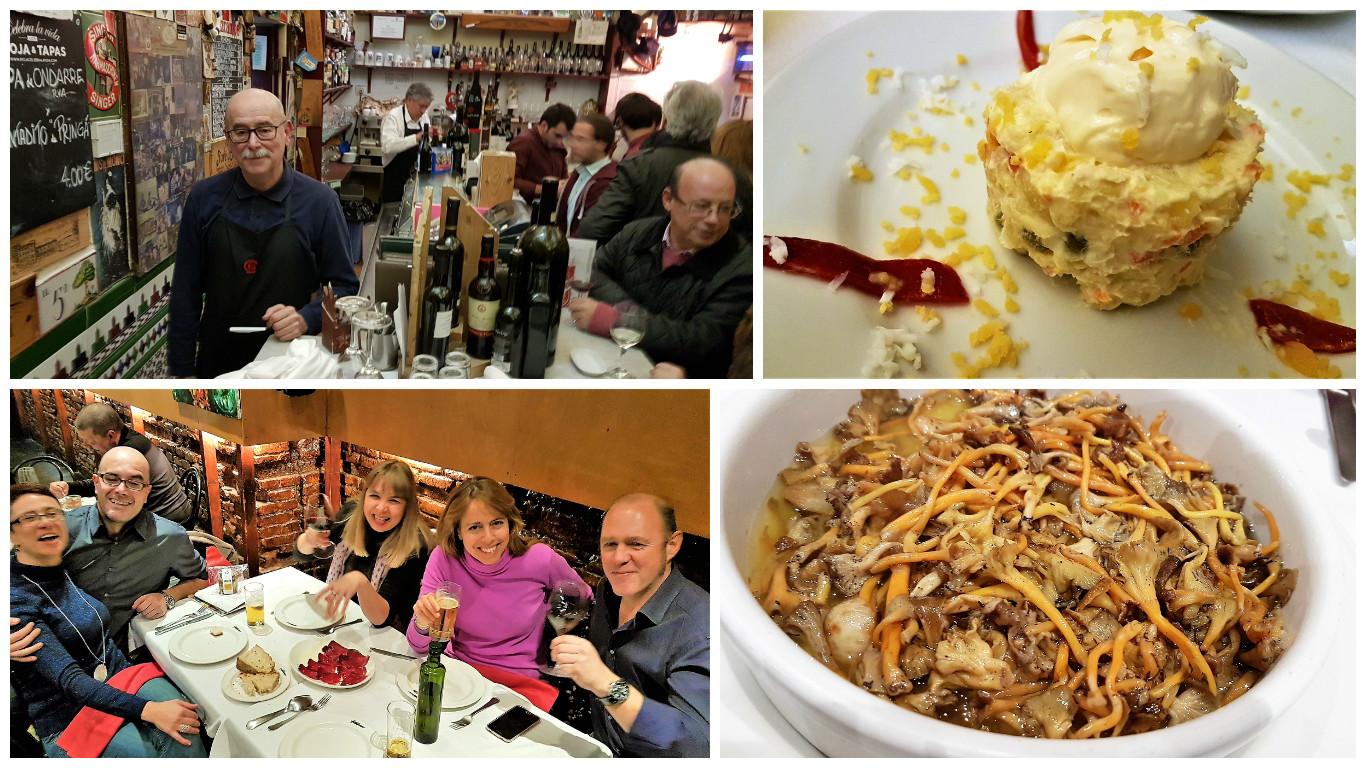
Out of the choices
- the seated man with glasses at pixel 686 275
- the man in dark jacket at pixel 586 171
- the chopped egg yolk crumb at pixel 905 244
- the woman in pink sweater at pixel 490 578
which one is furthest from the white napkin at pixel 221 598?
the chopped egg yolk crumb at pixel 905 244

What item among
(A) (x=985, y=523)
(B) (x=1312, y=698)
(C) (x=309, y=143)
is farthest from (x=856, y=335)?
(C) (x=309, y=143)

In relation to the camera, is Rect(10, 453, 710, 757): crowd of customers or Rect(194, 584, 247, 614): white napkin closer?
Rect(10, 453, 710, 757): crowd of customers

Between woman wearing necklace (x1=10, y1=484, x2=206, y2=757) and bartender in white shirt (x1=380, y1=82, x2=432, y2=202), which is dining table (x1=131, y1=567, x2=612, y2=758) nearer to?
woman wearing necklace (x1=10, y1=484, x2=206, y2=757)

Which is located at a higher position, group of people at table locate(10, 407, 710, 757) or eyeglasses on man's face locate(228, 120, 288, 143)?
eyeglasses on man's face locate(228, 120, 288, 143)

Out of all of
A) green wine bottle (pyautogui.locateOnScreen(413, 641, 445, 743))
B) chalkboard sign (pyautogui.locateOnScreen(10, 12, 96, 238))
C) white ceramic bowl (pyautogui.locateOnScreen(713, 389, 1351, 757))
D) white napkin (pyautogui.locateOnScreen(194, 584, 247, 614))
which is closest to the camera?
white ceramic bowl (pyautogui.locateOnScreen(713, 389, 1351, 757))

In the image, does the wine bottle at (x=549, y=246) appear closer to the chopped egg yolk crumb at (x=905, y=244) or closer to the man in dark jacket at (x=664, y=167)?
the man in dark jacket at (x=664, y=167)

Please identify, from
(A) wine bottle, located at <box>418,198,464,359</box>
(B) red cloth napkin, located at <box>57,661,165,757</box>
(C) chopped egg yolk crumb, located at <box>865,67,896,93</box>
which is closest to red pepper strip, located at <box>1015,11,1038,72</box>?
(C) chopped egg yolk crumb, located at <box>865,67,896,93</box>
